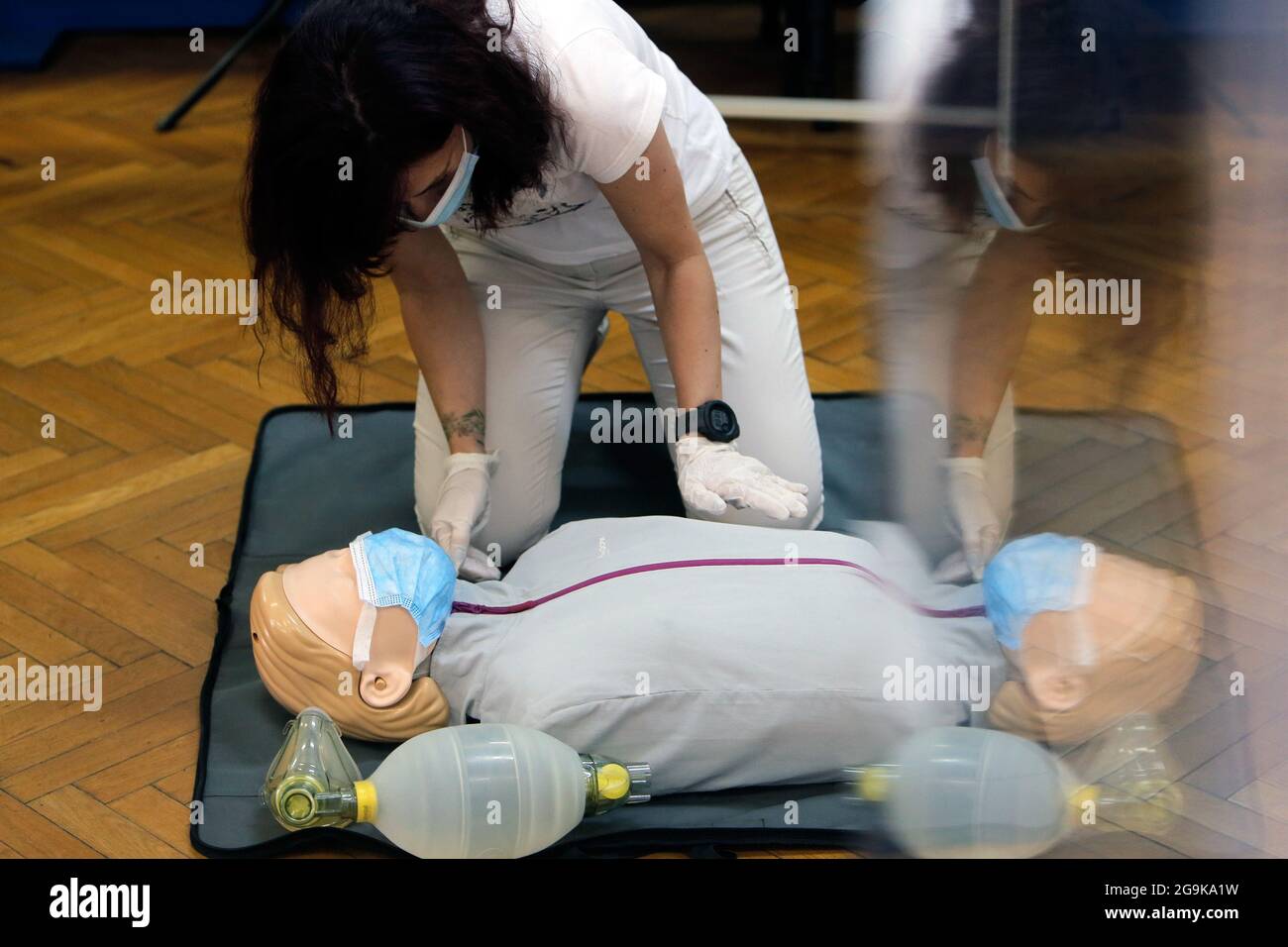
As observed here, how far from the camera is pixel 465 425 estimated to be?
133 centimetres

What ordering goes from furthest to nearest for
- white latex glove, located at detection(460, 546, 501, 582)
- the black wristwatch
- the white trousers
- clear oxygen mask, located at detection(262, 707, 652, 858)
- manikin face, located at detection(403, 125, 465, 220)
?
the white trousers → white latex glove, located at detection(460, 546, 501, 582) → the black wristwatch → manikin face, located at detection(403, 125, 465, 220) → clear oxygen mask, located at detection(262, 707, 652, 858)

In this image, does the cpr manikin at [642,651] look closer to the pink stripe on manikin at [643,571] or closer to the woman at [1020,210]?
the pink stripe on manikin at [643,571]

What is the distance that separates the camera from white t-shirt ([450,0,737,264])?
3.58 ft

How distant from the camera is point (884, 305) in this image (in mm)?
575

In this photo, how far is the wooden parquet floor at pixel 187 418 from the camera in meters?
0.43

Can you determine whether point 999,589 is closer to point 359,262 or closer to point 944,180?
point 944,180

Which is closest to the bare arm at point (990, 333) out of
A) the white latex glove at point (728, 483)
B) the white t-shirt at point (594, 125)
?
the white latex glove at point (728, 483)

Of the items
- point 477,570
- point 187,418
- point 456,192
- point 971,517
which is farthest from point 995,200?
point 187,418

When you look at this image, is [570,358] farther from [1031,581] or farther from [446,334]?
[1031,581]

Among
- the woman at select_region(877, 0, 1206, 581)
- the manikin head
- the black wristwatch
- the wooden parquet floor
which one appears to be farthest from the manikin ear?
the woman at select_region(877, 0, 1206, 581)

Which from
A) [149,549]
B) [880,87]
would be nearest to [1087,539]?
[880,87]

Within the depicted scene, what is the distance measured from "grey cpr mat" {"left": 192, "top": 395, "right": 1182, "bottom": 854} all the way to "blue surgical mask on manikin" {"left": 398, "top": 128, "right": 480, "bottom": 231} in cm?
34

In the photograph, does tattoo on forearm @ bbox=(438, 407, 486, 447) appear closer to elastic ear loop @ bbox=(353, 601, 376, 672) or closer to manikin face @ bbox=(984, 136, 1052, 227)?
elastic ear loop @ bbox=(353, 601, 376, 672)

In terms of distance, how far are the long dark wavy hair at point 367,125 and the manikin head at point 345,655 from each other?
0.21 m
